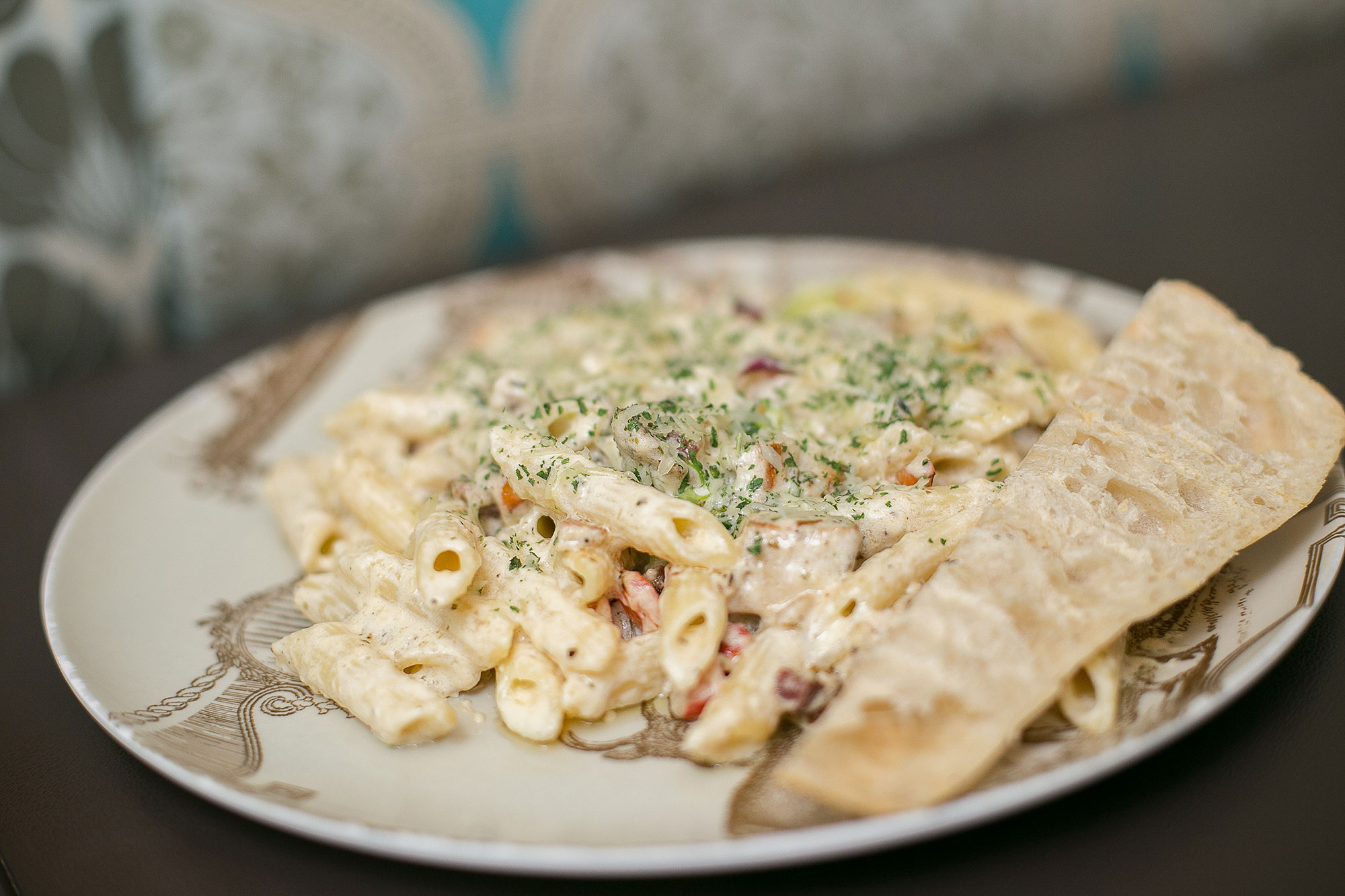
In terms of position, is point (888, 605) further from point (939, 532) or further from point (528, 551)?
point (528, 551)

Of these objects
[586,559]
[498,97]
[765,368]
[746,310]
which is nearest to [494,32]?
[498,97]

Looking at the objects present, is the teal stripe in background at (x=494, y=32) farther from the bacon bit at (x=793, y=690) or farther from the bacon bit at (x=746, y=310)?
the bacon bit at (x=793, y=690)

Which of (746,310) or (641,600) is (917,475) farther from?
(746,310)

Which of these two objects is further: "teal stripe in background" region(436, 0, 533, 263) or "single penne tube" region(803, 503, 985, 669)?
"teal stripe in background" region(436, 0, 533, 263)

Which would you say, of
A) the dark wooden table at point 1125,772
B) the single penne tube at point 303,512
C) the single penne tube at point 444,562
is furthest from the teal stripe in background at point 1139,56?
the single penne tube at point 444,562

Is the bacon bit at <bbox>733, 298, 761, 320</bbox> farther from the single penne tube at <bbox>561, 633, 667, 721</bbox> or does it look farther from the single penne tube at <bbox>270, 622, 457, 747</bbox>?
the single penne tube at <bbox>270, 622, 457, 747</bbox>

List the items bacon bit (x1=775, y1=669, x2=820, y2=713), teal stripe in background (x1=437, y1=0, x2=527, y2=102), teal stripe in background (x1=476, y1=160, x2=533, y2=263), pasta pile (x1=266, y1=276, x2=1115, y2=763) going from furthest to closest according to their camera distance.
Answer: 1. teal stripe in background (x1=476, y1=160, x2=533, y2=263)
2. teal stripe in background (x1=437, y1=0, x2=527, y2=102)
3. pasta pile (x1=266, y1=276, x2=1115, y2=763)
4. bacon bit (x1=775, y1=669, x2=820, y2=713)

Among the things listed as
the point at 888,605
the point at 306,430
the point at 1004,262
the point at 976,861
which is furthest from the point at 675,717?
the point at 1004,262

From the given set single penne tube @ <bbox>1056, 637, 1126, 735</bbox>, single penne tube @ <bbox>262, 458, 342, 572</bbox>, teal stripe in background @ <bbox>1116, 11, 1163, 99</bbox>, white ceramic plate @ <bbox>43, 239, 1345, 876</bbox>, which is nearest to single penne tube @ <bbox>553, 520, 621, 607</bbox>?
white ceramic plate @ <bbox>43, 239, 1345, 876</bbox>
